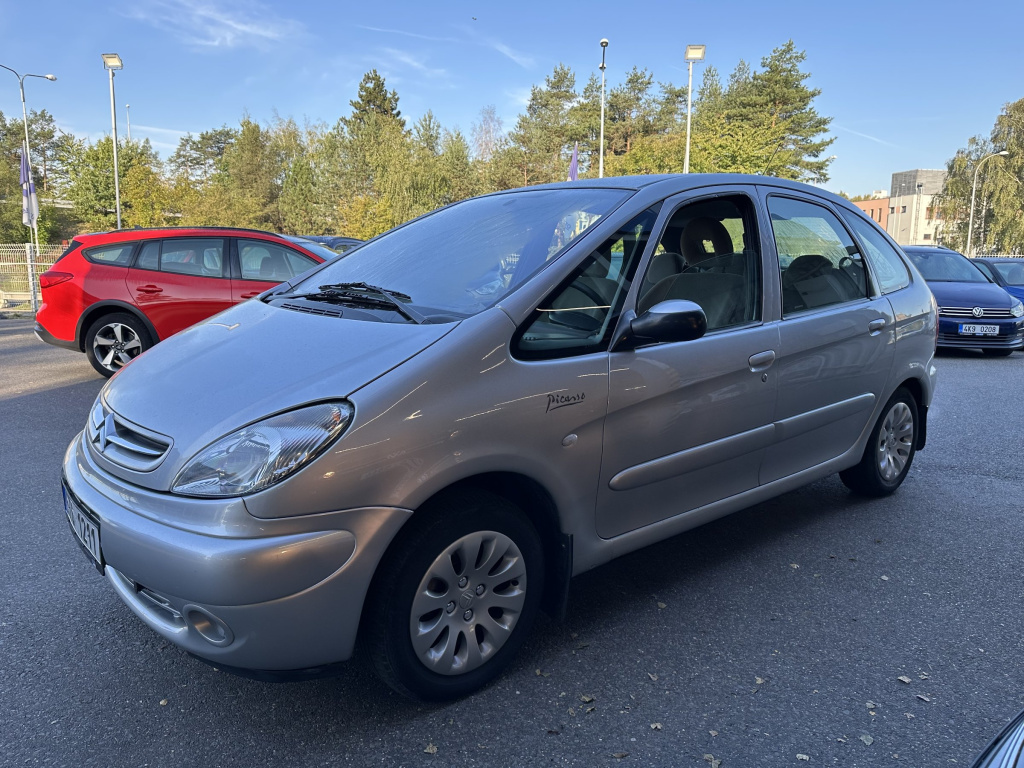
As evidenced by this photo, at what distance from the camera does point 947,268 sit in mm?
12211

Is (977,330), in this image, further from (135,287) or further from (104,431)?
(104,431)

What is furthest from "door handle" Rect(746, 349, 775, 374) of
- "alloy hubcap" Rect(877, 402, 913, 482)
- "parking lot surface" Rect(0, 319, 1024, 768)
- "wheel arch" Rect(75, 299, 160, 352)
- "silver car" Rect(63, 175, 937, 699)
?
"wheel arch" Rect(75, 299, 160, 352)

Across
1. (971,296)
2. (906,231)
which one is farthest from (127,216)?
(906,231)

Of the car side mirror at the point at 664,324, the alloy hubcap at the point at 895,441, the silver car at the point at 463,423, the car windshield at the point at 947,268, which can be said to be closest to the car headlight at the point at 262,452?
the silver car at the point at 463,423

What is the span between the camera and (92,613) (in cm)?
295

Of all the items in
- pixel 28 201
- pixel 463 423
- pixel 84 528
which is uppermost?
pixel 28 201

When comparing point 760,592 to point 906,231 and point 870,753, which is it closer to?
point 870,753

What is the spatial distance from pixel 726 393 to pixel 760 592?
0.87 metres

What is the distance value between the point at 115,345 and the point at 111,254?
964 millimetres

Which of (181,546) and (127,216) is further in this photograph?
(127,216)

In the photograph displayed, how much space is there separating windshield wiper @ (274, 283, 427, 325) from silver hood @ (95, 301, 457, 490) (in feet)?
0.43

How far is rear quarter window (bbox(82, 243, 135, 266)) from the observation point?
799 centimetres

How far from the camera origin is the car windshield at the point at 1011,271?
1334cm

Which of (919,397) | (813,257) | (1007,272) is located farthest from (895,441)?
(1007,272)
